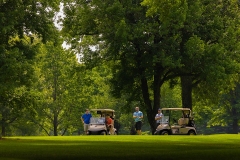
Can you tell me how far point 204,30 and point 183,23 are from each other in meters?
1.94

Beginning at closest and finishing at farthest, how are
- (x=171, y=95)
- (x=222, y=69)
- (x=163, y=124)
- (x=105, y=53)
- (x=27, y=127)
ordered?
(x=163, y=124) < (x=222, y=69) < (x=105, y=53) < (x=27, y=127) < (x=171, y=95)

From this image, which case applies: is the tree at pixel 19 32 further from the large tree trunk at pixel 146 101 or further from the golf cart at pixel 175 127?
the large tree trunk at pixel 146 101

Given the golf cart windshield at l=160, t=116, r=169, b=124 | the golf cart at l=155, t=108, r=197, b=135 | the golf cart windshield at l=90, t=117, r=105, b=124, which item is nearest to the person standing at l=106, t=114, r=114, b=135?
the golf cart windshield at l=90, t=117, r=105, b=124

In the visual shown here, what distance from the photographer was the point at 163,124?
36938mm

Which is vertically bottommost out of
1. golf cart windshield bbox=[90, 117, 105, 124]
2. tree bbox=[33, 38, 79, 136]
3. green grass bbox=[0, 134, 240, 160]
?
green grass bbox=[0, 134, 240, 160]

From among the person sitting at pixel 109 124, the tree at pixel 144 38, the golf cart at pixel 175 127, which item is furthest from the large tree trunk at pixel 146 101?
the golf cart at pixel 175 127

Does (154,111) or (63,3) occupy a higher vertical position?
(63,3)

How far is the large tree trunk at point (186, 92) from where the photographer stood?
4812 centimetres

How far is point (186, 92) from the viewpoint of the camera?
4819 cm

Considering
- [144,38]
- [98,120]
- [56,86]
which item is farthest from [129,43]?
[56,86]

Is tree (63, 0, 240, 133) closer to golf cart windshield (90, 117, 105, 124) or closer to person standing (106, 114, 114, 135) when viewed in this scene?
person standing (106, 114, 114, 135)

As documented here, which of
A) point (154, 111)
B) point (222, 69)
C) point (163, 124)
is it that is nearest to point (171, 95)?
point (154, 111)

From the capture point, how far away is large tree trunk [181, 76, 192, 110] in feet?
158

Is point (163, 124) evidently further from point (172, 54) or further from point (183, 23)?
point (183, 23)
